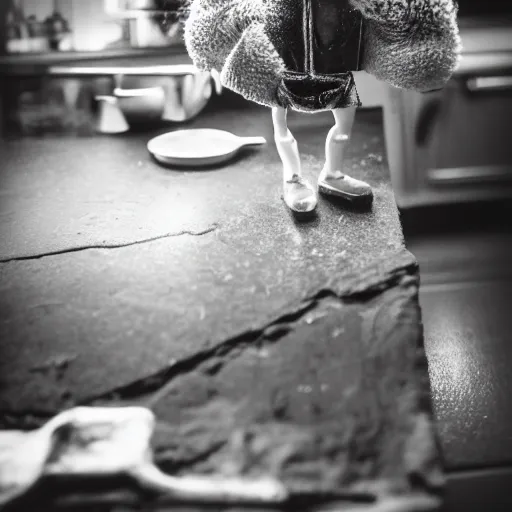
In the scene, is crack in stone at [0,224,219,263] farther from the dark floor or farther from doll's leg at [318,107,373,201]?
doll's leg at [318,107,373,201]

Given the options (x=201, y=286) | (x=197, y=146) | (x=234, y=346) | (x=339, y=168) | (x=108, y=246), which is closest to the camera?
(x=234, y=346)

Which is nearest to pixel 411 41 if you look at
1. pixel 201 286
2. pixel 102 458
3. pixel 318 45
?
pixel 318 45

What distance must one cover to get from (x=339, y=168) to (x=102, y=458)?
774 millimetres

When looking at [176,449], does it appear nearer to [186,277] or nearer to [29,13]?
[186,277]

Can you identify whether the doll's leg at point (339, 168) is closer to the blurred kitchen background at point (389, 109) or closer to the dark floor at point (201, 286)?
the dark floor at point (201, 286)

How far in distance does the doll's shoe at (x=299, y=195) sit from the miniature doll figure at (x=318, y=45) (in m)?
0.17

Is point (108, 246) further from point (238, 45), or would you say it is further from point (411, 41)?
point (411, 41)

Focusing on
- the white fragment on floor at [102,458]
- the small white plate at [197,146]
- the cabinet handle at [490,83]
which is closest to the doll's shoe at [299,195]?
the small white plate at [197,146]

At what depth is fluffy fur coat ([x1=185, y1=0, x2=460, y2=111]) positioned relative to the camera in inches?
42.4

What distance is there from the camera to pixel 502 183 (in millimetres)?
1774

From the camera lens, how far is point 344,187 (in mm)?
1293

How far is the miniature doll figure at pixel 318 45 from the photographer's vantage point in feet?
3.53

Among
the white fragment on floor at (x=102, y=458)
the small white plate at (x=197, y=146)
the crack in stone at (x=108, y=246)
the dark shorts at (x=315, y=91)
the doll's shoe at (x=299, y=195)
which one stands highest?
the dark shorts at (x=315, y=91)

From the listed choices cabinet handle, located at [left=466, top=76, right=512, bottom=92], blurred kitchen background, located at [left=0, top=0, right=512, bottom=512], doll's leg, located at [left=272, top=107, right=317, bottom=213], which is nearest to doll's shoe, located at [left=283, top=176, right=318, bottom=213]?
doll's leg, located at [left=272, top=107, right=317, bottom=213]
